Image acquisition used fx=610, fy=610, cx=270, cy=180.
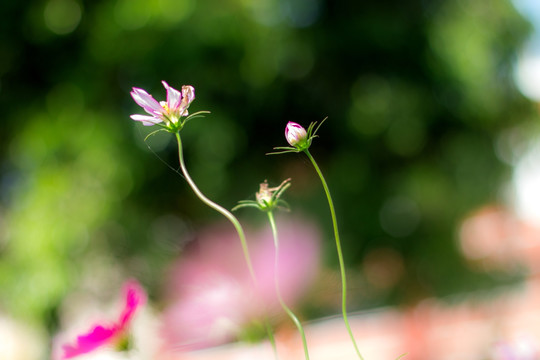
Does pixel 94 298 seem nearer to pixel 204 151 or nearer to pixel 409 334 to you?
pixel 204 151

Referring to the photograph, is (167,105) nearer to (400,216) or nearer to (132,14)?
(132,14)

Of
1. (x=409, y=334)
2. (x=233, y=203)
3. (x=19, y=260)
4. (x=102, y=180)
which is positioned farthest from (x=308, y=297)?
(x=409, y=334)

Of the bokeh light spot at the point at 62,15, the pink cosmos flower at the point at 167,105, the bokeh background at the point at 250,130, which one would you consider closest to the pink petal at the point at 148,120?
the pink cosmos flower at the point at 167,105

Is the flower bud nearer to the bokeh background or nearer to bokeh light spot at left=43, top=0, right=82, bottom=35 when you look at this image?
the bokeh background

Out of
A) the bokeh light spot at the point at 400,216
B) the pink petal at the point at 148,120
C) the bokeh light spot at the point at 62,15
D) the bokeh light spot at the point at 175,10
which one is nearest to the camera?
the pink petal at the point at 148,120

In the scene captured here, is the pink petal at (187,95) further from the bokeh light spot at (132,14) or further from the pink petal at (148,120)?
the bokeh light spot at (132,14)
